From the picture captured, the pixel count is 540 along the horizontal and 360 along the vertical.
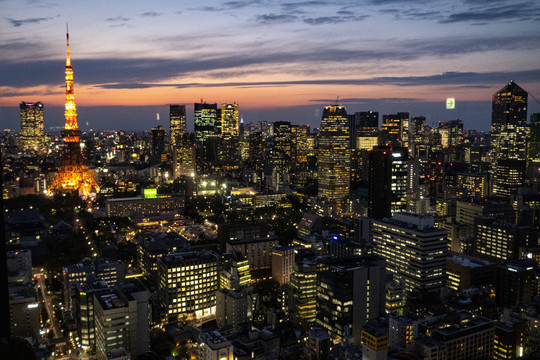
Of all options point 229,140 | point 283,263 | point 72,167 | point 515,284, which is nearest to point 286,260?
point 283,263

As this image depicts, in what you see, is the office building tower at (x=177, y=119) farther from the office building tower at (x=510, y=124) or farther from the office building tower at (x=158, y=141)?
the office building tower at (x=510, y=124)

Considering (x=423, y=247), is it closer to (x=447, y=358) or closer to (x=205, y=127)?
(x=447, y=358)

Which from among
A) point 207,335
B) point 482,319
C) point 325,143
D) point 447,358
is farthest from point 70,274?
point 325,143

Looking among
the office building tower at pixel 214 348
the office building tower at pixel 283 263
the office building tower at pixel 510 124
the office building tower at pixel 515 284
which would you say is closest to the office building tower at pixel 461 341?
the office building tower at pixel 214 348

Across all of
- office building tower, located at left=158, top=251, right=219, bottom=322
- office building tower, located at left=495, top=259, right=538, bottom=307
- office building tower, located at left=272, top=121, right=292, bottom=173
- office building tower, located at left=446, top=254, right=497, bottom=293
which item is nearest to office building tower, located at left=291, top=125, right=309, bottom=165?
office building tower, located at left=272, top=121, right=292, bottom=173

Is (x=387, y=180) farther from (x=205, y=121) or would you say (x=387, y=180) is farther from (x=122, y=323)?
(x=205, y=121)

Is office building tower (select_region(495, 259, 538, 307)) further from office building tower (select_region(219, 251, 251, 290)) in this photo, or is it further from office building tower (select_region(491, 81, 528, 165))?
office building tower (select_region(491, 81, 528, 165))
